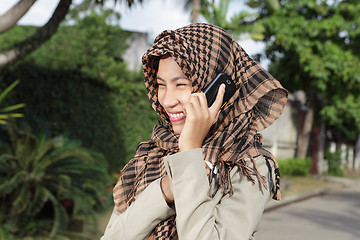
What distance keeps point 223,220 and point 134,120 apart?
855cm

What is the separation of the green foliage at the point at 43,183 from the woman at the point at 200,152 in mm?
4512

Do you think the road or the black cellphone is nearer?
the black cellphone

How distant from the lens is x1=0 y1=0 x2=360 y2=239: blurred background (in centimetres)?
598

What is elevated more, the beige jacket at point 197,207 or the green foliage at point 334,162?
the beige jacket at point 197,207

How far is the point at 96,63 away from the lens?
9.31 m

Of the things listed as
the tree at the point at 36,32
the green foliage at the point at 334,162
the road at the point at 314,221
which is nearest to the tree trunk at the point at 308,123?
the green foliage at the point at 334,162

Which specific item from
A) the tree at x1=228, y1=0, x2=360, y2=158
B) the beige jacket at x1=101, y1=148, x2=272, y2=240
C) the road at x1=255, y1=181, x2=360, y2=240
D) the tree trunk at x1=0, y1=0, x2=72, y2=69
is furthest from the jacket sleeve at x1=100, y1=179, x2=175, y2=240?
the tree at x1=228, y1=0, x2=360, y2=158

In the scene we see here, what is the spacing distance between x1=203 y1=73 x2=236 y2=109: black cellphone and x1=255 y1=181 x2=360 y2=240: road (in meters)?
6.02

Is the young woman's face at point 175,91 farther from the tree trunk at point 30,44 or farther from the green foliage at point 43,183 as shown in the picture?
the green foliage at point 43,183

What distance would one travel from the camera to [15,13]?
401cm

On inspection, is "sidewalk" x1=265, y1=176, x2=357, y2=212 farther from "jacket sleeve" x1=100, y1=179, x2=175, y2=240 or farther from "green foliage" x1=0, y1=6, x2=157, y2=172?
"jacket sleeve" x1=100, y1=179, x2=175, y2=240

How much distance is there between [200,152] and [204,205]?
0.62 ft

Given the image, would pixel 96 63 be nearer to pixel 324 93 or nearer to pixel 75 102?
pixel 75 102

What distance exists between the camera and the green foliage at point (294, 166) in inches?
683
